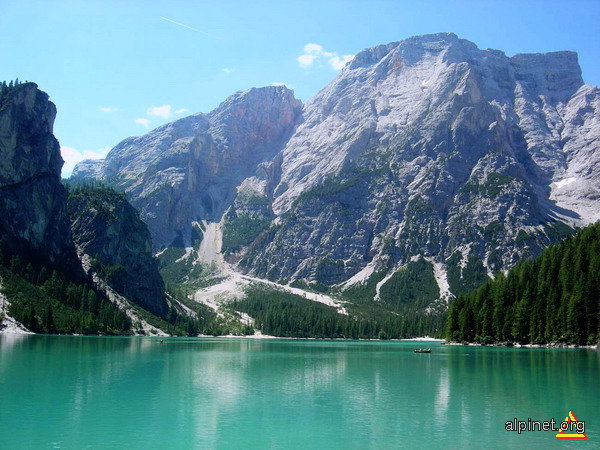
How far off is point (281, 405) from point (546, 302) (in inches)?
3320

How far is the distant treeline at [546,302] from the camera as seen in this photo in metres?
100

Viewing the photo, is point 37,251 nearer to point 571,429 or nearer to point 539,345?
point 539,345

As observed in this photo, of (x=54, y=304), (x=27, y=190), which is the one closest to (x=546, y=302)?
(x=54, y=304)

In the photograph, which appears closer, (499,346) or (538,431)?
(538,431)

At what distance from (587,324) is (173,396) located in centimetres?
8404

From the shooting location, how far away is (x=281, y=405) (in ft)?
138

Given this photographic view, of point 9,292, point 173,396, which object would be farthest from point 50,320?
point 173,396

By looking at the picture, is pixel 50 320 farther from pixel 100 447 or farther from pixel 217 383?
pixel 100 447

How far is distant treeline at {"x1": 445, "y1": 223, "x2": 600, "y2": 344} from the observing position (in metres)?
100

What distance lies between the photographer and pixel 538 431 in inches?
1313

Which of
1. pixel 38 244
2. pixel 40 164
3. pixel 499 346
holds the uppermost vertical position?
pixel 40 164

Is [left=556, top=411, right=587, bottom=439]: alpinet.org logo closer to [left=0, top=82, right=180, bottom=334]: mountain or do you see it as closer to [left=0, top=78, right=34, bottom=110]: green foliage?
[left=0, top=82, right=180, bottom=334]: mountain

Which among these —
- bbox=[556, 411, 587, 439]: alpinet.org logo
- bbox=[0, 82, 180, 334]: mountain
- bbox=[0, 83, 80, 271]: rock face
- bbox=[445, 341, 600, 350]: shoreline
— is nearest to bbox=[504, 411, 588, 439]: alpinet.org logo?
bbox=[556, 411, 587, 439]: alpinet.org logo

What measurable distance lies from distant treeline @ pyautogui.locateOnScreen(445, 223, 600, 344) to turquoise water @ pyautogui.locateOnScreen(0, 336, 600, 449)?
3468 cm
